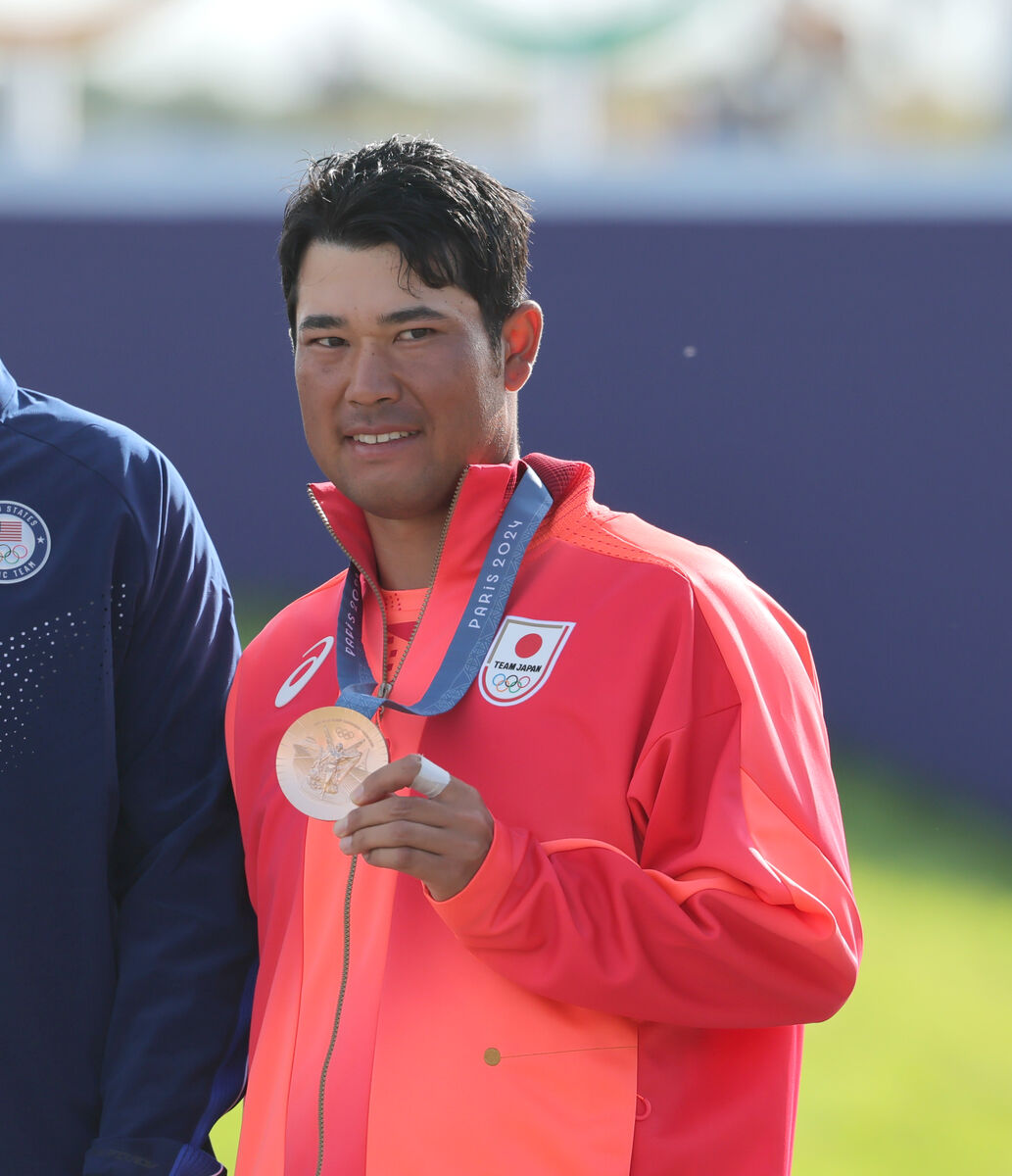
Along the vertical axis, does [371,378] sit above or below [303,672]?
above

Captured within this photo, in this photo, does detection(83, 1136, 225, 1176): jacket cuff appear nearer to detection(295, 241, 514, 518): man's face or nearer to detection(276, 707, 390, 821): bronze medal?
detection(276, 707, 390, 821): bronze medal

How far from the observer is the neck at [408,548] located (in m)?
2.01

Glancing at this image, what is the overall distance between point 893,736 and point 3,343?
13.5 ft

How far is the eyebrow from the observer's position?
1.90 m

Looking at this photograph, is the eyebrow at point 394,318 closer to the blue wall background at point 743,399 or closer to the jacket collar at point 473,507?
the jacket collar at point 473,507

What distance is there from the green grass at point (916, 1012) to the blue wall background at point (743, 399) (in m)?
0.23

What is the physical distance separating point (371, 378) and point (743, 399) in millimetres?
4600

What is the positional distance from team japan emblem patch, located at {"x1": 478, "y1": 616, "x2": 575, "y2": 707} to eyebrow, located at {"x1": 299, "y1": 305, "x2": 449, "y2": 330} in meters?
0.39

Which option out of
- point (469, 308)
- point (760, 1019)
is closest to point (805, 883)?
point (760, 1019)

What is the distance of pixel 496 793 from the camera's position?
1.80 metres

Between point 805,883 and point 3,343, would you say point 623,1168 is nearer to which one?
point 805,883

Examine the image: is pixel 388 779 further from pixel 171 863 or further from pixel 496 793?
pixel 171 863

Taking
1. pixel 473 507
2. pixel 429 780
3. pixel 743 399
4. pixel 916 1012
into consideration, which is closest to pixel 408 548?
pixel 473 507

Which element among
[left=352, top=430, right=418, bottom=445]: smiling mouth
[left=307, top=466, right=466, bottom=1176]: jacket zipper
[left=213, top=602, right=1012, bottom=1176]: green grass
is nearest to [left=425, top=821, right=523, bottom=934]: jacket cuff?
[left=307, top=466, right=466, bottom=1176]: jacket zipper
